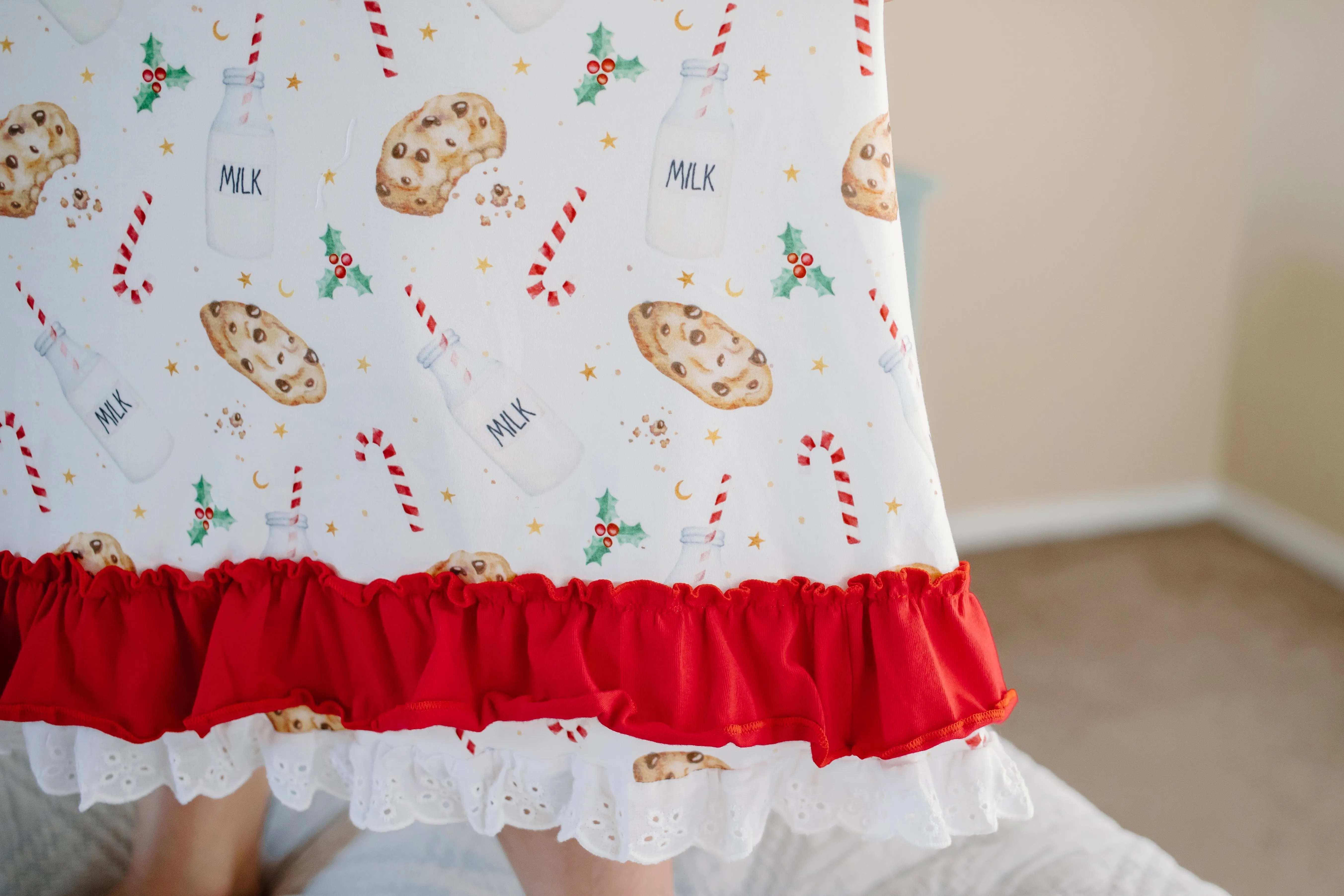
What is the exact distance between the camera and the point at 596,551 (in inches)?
22.6

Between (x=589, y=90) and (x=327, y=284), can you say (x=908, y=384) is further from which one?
(x=327, y=284)

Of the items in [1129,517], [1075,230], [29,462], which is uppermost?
[29,462]

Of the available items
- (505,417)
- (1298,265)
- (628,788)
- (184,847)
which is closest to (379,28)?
(505,417)

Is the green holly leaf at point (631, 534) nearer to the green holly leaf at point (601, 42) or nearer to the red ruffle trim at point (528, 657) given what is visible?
the red ruffle trim at point (528, 657)

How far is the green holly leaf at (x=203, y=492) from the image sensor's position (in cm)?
62

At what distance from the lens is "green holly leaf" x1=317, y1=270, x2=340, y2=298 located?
1.85 feet

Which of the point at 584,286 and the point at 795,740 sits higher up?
the point at 584,286

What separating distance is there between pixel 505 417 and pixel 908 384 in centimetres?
23

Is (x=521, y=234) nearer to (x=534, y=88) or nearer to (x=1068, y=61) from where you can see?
(x=534, y=88)

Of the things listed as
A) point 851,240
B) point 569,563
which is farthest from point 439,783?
point 851,240

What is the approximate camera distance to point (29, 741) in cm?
65

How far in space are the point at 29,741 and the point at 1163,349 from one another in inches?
88.8

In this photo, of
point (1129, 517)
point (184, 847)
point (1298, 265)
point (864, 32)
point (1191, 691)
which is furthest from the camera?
point (1129, 517)

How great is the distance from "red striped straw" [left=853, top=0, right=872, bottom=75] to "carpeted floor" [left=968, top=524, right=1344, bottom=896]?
124 centimetres
